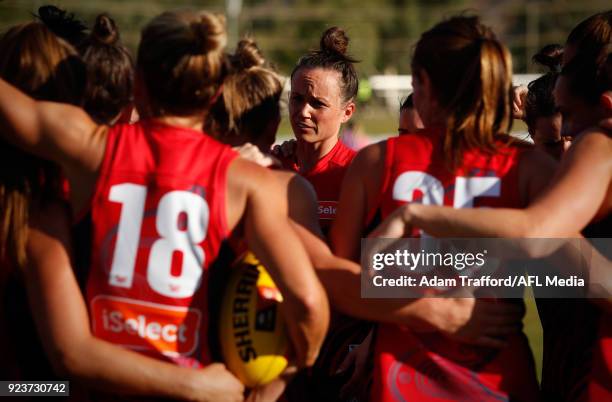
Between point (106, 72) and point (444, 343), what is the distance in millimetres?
1564

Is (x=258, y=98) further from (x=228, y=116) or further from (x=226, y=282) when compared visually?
(x=226, y=282)

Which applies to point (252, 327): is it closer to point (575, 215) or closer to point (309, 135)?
point (575, 215)

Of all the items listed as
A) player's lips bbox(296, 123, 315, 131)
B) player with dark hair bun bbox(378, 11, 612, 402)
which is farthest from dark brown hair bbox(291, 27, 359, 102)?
player with dark hair bun bbox(378, 11, 612, 402)

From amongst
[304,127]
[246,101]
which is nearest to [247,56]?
[246,101]

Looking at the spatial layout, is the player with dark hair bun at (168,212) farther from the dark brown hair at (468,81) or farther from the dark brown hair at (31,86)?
the dark brown hair at (468,81)

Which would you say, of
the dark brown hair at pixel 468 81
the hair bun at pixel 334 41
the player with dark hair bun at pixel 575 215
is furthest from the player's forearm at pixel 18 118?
the hair bun at pixel 334 41

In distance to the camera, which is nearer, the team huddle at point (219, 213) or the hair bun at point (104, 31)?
the team huddle at point (219, 213)

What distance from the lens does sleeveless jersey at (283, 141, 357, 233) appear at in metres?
4.30

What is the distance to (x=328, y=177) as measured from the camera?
14.7 ft

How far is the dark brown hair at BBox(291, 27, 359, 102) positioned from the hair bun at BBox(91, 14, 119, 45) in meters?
1.86

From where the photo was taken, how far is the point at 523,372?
274 cm

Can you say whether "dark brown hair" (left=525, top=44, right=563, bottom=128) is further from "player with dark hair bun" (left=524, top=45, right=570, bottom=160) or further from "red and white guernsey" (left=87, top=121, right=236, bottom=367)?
"red and white guernsey" (left=87, top=121, right=236, bottom=367)

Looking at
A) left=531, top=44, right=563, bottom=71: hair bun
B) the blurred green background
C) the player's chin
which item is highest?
the blurred green background

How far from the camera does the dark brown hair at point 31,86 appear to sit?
2.52 metres
